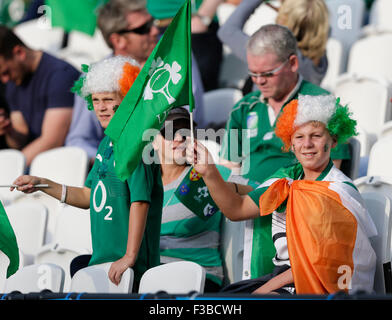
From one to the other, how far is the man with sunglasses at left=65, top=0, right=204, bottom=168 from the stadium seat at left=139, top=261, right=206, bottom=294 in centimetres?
245

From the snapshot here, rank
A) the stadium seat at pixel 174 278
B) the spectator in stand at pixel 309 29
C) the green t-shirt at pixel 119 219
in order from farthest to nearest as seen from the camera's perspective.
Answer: the spectator in stand at pixel 309 29 < the green t-shirt at pixel 119 219 < the stadium seat at pixel 174 278

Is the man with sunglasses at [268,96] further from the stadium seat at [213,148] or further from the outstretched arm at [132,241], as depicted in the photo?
the outstretched arm at [132,241]

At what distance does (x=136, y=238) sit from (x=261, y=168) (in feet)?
4.29

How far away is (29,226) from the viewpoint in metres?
5.43

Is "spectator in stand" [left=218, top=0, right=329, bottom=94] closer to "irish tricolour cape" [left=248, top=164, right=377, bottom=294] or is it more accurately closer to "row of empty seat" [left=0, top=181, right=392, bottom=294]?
"row of empty seat" [left=0, top=181, right=392, bottom=294]

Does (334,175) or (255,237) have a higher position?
(334,175)

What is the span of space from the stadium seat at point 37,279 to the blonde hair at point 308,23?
246 centimetres

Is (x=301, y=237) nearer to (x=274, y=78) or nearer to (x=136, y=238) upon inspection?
(x=136, y=238)

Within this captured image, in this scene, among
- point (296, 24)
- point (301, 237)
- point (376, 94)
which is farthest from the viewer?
point (376, 94)

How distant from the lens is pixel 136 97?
4.04 metres

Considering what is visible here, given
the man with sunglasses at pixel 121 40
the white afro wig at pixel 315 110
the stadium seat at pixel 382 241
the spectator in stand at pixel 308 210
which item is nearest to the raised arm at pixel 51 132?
the man with sunglasses at pixel 121 40

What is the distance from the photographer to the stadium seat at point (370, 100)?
6098 millimetres

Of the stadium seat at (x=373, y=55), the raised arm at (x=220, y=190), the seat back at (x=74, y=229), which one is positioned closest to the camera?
the raised arm at (x=220, y=190)

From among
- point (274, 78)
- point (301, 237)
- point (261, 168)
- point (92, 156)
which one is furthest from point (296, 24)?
point (301, 237)
